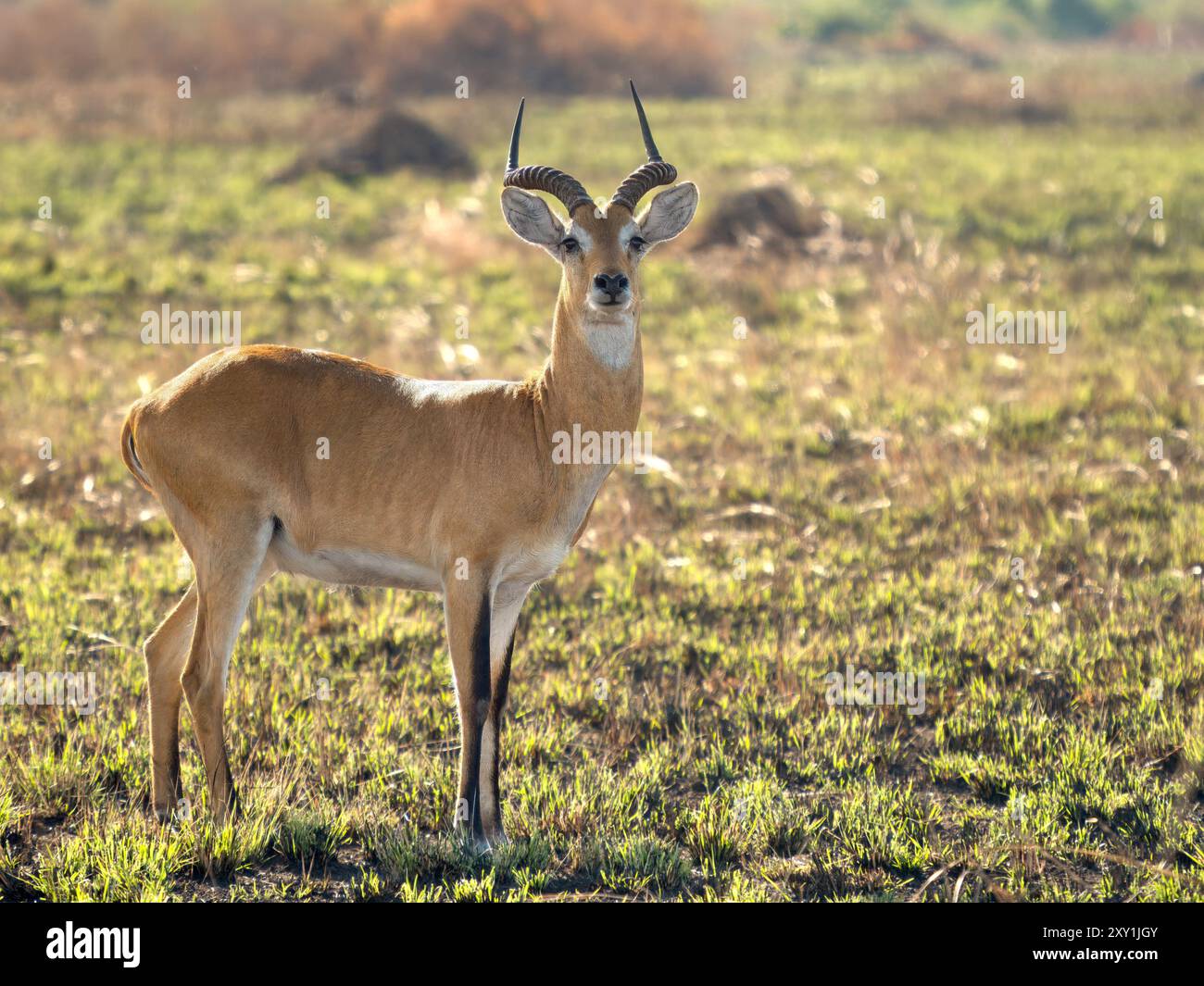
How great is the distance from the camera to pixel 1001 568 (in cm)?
980

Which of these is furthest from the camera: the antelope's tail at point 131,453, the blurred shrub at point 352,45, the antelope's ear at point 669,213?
the blurred shrub at point 352,45

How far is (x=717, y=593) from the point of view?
31.0ft

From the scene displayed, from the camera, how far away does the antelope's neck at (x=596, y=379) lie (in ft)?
21.4

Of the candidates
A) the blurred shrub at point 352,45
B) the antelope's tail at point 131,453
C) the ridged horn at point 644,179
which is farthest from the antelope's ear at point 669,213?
the blurred shrub at point 352,45

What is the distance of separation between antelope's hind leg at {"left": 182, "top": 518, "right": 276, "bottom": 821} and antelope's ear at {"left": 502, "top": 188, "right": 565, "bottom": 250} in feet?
6.12

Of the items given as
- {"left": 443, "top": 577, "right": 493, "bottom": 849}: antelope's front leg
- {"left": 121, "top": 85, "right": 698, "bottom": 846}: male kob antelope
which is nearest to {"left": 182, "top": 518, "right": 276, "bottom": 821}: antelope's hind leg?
{"left": 121, "top": 85, "right": 698, "bottom": 846}: male kob antelope

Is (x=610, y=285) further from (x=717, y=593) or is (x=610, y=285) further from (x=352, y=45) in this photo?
(x=352, y=45)

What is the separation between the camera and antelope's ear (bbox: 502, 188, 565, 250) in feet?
22.3

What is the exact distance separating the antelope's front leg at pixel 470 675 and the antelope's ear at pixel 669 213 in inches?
74.1

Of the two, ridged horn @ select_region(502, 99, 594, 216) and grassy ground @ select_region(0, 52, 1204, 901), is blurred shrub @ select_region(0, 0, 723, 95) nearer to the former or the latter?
grassy ground @ select_region(0, 52, 1204, 901)

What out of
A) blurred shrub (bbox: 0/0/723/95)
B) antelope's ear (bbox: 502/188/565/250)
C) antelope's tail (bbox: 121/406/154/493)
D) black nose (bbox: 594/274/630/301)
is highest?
blurred shrub (bbox: 0/0/723/95)

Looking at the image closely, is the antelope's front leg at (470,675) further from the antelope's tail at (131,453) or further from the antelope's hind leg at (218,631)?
the antelope's tail at (131,453)

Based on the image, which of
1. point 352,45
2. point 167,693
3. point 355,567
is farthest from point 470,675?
point 352,45
